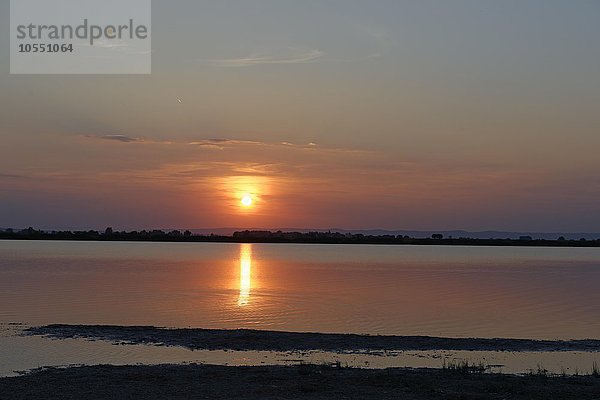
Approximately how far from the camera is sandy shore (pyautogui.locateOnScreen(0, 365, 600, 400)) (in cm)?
1367

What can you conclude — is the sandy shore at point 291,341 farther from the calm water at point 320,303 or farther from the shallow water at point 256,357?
the calm water at point 320,303

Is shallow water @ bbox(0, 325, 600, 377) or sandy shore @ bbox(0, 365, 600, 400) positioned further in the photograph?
shallow water @ bbox(0, 325, 600, 377)

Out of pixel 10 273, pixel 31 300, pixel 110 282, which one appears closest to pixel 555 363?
pixel 31 300

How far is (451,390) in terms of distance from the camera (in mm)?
14141

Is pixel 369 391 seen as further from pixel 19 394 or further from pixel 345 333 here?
pixel 345 333

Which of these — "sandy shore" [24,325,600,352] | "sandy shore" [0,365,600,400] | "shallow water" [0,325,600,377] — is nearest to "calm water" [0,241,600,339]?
"sandy shore" [24,325,600,352]

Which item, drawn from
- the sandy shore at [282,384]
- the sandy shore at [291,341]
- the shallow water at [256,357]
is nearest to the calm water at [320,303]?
the sandy shore at [291,341]

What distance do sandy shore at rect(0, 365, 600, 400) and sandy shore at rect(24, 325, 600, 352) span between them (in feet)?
16.3

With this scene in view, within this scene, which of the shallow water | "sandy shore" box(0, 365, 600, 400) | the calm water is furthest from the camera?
the calm water

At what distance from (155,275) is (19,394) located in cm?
4484

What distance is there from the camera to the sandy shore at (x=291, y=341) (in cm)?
2178

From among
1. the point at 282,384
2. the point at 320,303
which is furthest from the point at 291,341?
the point at 320,303

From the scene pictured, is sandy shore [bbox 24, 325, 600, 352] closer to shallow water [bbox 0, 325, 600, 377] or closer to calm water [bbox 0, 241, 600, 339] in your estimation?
shallow water [bbox 0, 325, 600, 377]

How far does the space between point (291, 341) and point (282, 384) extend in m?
7.66
